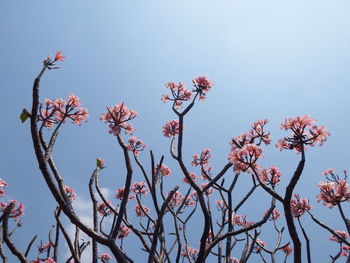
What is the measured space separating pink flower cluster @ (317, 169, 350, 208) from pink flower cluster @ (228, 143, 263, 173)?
2.62 meters

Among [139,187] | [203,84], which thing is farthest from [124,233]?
[203,84]

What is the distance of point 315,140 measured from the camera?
4.52 m

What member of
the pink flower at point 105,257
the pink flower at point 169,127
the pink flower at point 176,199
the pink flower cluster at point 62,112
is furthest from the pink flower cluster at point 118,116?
the pink flower at point 105,257

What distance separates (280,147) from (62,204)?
3.41m

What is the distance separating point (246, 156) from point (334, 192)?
2880 millimetres

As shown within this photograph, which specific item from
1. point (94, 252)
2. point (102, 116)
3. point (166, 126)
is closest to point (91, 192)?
point (94, 252)

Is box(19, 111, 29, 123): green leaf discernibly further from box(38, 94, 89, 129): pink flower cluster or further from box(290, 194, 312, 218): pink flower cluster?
box(290, 194, 312, 218): pink flower cluster

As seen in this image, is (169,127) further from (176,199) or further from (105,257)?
(105,257)

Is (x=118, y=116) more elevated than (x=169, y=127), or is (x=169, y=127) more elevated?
(x=169, y=127)

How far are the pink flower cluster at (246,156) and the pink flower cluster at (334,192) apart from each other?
2624mm

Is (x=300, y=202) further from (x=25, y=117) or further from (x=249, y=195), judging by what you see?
(x=25, y=117)

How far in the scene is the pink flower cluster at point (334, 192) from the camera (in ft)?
19.4

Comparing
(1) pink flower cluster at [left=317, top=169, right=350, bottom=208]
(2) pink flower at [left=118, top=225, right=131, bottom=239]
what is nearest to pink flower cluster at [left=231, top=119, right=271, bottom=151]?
(1) pink flower cluster at [left=317, top=169, right=350, bottom=208]

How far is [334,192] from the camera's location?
238 inches
